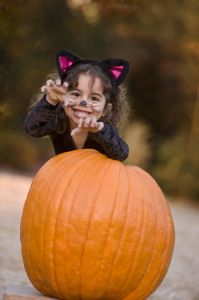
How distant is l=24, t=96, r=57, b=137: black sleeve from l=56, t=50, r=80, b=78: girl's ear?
246mm

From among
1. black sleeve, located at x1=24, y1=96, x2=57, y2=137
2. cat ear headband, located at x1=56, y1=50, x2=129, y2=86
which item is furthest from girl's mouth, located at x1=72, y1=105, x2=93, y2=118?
cat ear headband, located at x1=56, y1=50, x2=129, y2=86

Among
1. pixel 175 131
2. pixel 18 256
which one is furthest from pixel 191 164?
pixel 18 256

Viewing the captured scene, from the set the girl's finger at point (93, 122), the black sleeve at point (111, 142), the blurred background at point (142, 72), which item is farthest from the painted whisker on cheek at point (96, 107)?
the blurred background at point (142, 72)

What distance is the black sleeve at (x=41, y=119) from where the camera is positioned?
10.5 ft

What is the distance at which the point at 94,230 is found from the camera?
2994 mm

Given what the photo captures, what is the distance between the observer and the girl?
123 inches

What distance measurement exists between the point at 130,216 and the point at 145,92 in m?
14.9

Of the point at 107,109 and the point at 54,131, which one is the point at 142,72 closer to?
the point at 107,109

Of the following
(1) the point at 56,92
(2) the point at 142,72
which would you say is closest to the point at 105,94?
(1) the point at 56,92

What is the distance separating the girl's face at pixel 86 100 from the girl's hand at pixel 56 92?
0.13ft

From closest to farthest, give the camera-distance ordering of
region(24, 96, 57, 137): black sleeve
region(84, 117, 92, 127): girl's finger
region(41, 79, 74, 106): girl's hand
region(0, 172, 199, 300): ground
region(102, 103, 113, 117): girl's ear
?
region(84, 117, 92, 127): girl's finger, region(41, 79, 74, 106): girl's hand, region(24, 96, 57, 137): black sleeve, region(102, 103, 113, 117): girl's ear, region(0, 172, 199, 300): ground

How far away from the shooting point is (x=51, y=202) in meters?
3.06

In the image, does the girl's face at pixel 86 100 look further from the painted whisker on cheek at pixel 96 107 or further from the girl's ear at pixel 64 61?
the girl's ear at pixel 64 61

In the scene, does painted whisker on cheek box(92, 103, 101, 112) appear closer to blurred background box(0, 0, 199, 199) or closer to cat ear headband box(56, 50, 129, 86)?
cat ear headband box(56, 50, 129, 86)
